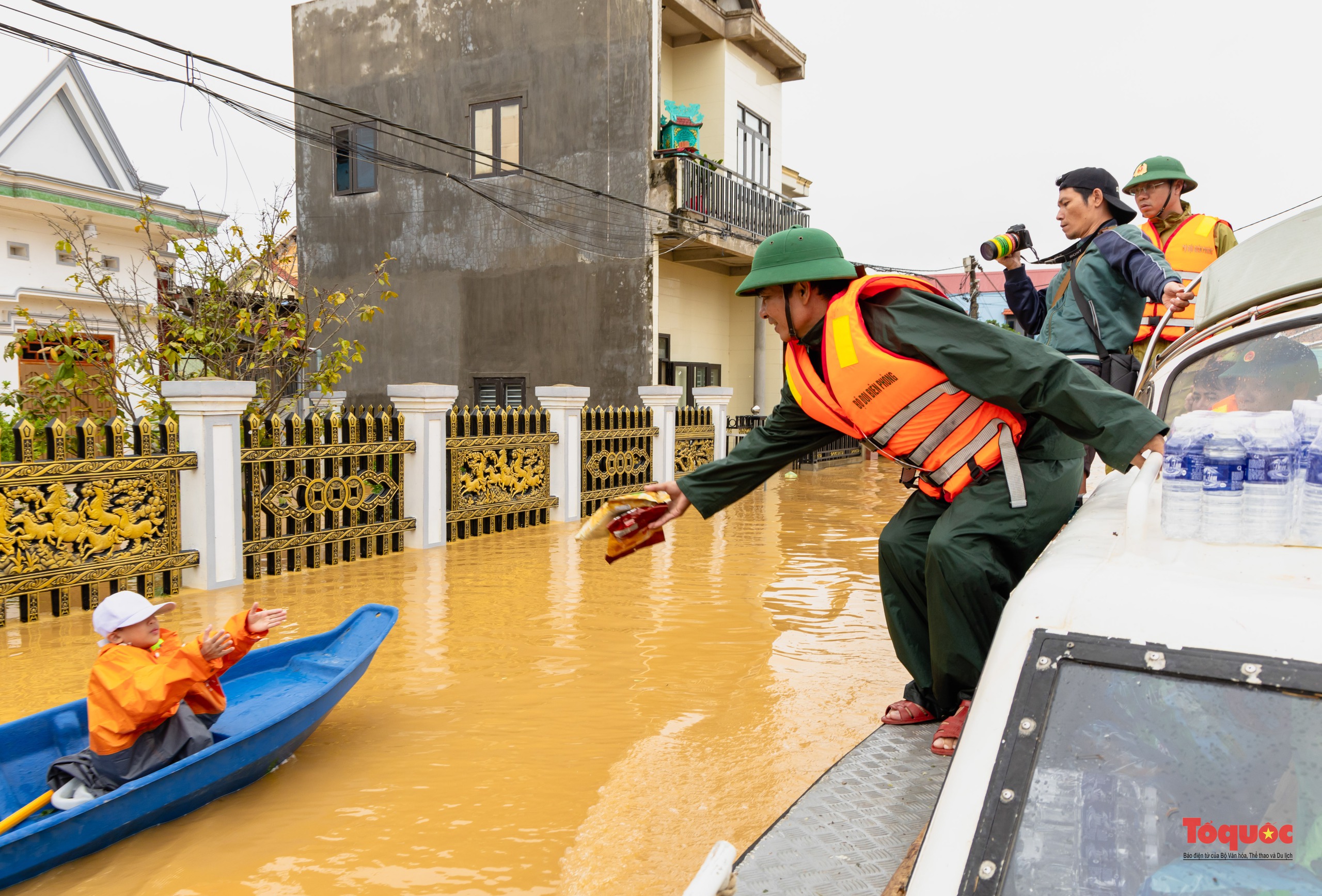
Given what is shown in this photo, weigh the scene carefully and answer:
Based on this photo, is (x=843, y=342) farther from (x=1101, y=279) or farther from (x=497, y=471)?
(x=497, y=471)

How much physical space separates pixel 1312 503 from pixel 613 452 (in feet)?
34.9

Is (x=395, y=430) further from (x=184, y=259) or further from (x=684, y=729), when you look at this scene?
(x=684, y=729)

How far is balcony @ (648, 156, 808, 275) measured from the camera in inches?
636

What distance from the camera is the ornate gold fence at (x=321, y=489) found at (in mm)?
7891

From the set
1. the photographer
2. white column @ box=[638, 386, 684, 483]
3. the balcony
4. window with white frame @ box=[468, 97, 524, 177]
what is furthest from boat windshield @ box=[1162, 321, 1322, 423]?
window with white frame @ box=[468, 97, 524, 177]

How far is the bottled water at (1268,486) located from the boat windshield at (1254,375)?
1.58 m

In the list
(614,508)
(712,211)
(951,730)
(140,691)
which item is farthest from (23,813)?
(712,211)

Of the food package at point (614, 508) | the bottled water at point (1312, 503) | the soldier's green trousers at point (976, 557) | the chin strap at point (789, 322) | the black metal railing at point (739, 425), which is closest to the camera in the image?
the bottled water at point (1312, 503)

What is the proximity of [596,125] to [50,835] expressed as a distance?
15.2 metres

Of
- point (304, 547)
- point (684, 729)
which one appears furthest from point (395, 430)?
point (684, 729)

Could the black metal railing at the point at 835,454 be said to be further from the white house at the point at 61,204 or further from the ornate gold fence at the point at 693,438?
the white house at the point at 61,204

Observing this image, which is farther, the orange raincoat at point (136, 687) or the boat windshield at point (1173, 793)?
the orange raincoat at point (136, 687)

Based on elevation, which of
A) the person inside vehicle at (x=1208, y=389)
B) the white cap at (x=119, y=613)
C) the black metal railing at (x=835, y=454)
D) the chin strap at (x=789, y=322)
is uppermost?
the chin strap at (x=789, y=322)

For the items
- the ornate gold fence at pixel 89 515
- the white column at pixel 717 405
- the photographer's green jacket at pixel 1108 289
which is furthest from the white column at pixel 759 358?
the photographer's green jacket at pixel 1108 289
